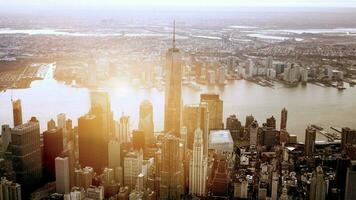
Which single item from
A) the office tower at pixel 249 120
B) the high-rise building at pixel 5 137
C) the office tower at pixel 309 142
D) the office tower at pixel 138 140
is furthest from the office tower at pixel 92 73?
the office tower at pixel 309 142

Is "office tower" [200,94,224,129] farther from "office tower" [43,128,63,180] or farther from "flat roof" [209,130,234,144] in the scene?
"office tower" [43,128,63,180]

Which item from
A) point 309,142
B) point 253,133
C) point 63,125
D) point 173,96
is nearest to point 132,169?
point 63,125

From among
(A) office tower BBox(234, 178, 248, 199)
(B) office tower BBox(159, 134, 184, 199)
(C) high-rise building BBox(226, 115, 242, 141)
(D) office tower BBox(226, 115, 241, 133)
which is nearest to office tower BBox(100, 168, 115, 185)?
(B) office tower BBox(159, 134, 184, 199)

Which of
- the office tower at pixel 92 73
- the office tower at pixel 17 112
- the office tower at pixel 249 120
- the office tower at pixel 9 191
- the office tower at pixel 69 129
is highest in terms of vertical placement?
the office tower at pixel 92 73

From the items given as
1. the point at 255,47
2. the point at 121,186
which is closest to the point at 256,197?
the point at 121,186

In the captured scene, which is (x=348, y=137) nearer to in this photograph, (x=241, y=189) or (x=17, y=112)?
(x=241, y=189)

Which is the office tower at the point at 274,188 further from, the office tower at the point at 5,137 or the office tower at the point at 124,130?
the office tower at the point at 5,137
